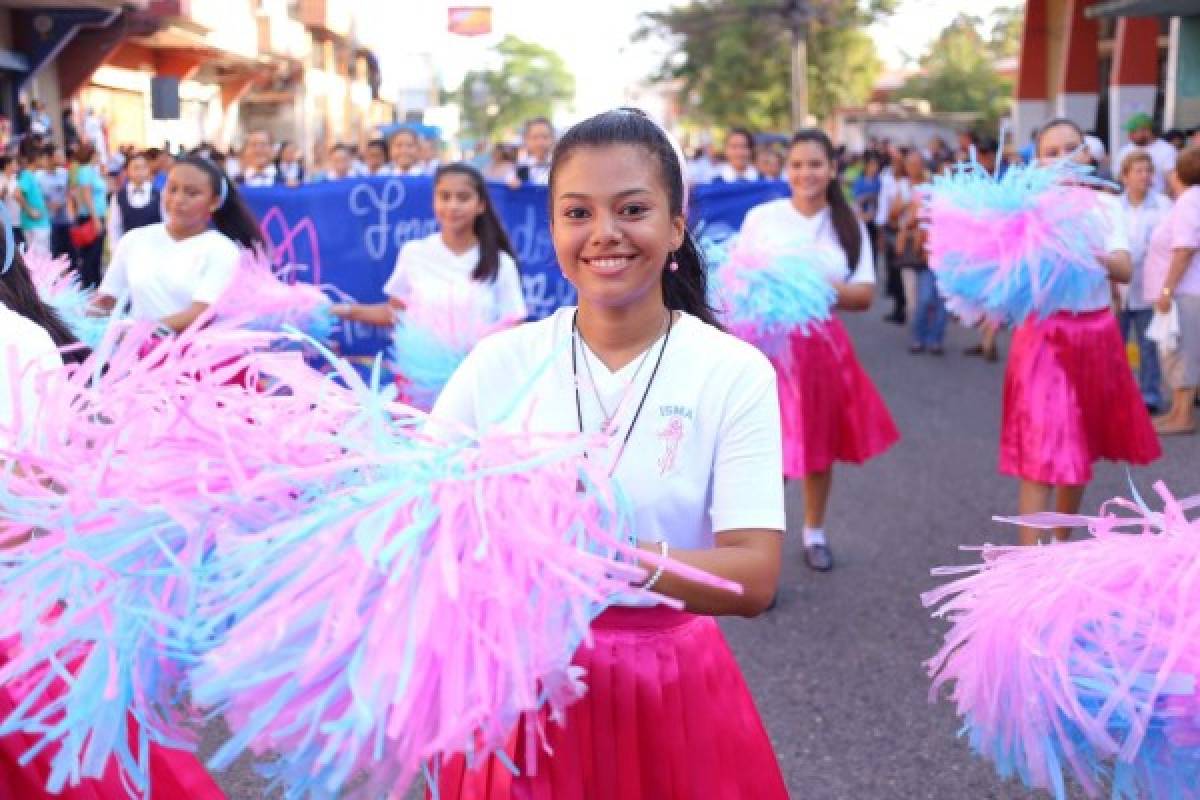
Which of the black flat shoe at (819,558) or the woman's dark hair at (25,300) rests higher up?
the woman's dark hair at (25,300)

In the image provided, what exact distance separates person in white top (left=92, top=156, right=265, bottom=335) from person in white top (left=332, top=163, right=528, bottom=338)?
0.69 m

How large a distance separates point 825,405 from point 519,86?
110m

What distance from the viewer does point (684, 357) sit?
2.22 metres

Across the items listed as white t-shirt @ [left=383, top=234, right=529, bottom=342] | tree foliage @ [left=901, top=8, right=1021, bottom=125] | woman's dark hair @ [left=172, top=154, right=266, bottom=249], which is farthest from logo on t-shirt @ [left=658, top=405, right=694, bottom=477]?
tree foliage @ [left=901, top=8, right=1021, bottom=125]

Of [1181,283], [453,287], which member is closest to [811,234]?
[453,287]

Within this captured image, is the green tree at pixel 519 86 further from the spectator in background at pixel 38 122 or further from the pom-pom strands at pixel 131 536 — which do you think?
the pom-pom strands at pixel 131 536

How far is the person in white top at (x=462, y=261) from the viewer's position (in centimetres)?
560

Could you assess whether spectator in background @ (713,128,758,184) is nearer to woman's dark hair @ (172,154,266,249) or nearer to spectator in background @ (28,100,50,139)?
woman's dark hair @ (172,154,266,249)

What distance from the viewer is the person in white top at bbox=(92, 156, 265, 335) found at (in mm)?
5340

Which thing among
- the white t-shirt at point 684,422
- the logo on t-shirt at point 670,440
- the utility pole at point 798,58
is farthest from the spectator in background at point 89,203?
the utility pole at point 798,58

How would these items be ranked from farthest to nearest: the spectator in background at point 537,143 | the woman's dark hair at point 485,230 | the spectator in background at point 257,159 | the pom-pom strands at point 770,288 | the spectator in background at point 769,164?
the spectator in background at point 769,164 → the spectator in background at point 257,159 → the spectator in background at point 537,143 → the woman's dark hair at point 485,230 → the pom-pom strands at point 770,288

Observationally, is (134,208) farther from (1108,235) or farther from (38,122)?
(38,122)

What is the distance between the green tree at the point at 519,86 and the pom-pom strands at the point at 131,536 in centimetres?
10170

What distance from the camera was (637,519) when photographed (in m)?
2.17
